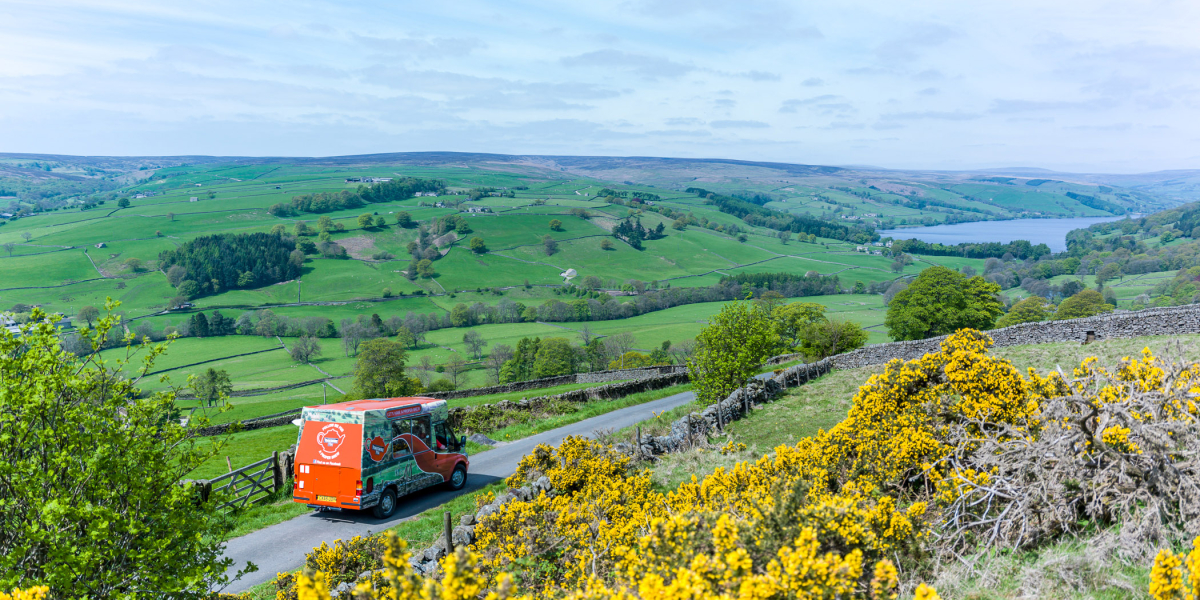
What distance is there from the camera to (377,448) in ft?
52.5

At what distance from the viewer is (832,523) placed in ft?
22.9

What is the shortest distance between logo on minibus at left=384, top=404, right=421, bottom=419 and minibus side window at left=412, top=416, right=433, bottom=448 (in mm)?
292

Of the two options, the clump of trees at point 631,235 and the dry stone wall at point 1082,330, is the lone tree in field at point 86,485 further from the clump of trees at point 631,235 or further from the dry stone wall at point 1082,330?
the clump of trees at point 631,235

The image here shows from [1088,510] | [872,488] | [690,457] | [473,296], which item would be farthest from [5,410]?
[473,296]

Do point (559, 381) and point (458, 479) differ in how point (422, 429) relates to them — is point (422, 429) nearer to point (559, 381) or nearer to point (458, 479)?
point (458, 479)

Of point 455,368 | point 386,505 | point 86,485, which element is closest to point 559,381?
point 386,505

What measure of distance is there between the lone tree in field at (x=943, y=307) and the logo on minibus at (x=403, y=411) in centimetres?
5387

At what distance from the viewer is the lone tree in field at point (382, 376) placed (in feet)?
198

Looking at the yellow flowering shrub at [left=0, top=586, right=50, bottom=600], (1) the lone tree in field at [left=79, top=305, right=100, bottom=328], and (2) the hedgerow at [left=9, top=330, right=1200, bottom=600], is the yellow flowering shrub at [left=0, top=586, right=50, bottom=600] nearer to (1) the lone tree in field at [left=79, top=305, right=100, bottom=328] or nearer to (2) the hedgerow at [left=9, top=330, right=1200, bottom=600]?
(2) the hedgerow at [left=9, top=330, right=1200, bottom=600]

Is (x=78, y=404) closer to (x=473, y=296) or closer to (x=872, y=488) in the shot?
(x=872, y=488)

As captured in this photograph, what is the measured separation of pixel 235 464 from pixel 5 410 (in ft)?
67.8

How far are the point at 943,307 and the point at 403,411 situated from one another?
55834 mm

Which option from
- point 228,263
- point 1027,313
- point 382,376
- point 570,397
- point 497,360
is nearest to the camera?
point 570,397

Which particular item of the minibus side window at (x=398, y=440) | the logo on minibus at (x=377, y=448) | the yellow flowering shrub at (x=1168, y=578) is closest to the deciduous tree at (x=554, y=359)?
the minibus side window at (x=398, y=440)
